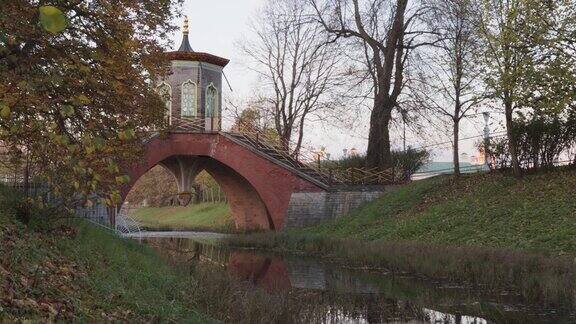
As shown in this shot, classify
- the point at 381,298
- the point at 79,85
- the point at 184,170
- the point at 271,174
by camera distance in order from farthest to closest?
the point at 184,170, the point at 271,174, the point at 381,298, the point at 79,85

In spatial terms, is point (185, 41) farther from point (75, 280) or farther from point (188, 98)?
point (75, 280)

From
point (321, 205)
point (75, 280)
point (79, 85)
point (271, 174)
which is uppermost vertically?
point (271, 174)

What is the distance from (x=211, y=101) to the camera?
35094 mm

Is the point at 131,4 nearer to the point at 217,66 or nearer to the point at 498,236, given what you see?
the point at 498,236

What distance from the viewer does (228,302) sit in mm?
9609

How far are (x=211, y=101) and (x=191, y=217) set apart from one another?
836 inches

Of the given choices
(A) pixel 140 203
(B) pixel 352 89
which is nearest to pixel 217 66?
(B) pixel 352 89

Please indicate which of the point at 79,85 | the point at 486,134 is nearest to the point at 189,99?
the point at 486,134

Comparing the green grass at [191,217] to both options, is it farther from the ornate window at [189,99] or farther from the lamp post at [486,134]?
the lamp post at [486,134]

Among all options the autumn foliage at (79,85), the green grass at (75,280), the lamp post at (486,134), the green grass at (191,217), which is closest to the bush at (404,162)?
the lamp post at (486,134)

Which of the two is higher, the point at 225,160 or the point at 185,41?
the point at 185,41

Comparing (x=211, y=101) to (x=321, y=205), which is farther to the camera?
(x=211, y=101)

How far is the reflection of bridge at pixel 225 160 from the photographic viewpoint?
1203 inches

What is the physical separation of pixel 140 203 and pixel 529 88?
63.2m
